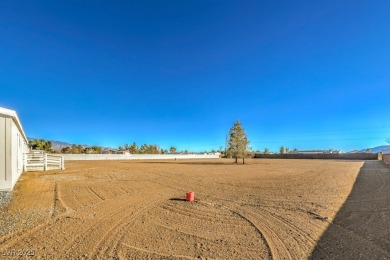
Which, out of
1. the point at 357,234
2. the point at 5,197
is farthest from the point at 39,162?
the point at 357,234

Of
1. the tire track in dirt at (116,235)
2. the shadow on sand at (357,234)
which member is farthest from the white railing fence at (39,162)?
the shadow on sand at (357,234)

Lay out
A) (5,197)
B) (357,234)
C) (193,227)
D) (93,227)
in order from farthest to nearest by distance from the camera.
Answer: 1. (5,197)
2. (193,227)
3. (93,227)
4. (357,234)

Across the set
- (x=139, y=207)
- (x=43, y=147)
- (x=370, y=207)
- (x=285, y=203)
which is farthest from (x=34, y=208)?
(x=43, y=147)

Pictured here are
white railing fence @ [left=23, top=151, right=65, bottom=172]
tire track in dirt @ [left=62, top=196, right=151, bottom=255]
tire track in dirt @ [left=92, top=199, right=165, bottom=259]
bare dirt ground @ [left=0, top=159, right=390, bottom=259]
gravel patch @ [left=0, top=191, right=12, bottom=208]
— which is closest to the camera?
tire track in dirt @ [left=92, top=199, right=165, bottom=259]

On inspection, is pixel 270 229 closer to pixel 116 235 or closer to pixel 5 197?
pixel 116 235

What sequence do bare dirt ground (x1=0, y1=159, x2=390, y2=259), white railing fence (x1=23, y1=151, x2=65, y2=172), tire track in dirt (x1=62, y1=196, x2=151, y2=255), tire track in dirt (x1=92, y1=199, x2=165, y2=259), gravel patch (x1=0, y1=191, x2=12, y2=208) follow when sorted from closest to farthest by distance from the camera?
1. tire track in dirt (x1=92, y1=199, x2=165, y2=259)
2. bare dirt ground (x1=0, y1=159, x2=390, y2=259)
3. tire track in dirt (x1=62, y1=196, x2=151, y2=255)
4. gravel patch (x1=0, y1=191, x2=12, y2=208)
5. white railing fence (x1=23, y1=151, x2=65, y2=172)

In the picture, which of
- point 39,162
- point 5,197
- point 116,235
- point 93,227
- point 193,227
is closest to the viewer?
point 116,235

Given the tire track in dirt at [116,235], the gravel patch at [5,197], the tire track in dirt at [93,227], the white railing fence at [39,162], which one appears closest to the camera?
the tire track in dirt at [116,235]

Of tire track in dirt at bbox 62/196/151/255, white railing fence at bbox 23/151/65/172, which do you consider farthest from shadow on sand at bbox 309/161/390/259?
white railing fence at bbox 23/151/65/172

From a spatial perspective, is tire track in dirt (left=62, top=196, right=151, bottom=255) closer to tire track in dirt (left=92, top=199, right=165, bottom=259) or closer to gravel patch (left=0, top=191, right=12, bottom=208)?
tire track in dirt (left=92, top=199, right=165, bottom=259)

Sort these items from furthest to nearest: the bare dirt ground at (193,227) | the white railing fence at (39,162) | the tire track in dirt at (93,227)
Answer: the white railing fence at (39,162) → the tire track in dirt at (93,227) → the bare dirt ground at (193,227)

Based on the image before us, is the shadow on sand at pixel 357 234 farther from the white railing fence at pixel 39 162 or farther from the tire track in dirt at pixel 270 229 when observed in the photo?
the white railing fence at pixel 39 162

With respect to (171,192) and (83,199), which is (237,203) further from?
(83,199)

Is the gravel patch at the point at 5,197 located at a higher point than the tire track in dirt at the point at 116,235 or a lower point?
higher
